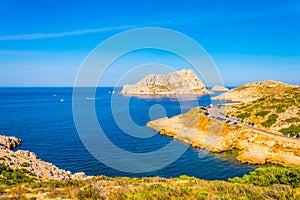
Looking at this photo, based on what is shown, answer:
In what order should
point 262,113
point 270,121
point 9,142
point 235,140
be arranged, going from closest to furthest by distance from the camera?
point 235,140
point 9,142
point 270,121
point 262,113

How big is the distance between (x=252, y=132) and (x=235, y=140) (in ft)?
12.9

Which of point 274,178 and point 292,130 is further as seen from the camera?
point 292,130

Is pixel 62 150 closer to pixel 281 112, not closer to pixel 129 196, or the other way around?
pixel 129 196

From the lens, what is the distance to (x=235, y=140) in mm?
53156

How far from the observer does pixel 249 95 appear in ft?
513

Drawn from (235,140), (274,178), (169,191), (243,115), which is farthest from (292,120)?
(169,191)

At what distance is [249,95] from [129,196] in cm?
15319

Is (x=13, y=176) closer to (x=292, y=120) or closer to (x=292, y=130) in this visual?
(x=292, y=130)

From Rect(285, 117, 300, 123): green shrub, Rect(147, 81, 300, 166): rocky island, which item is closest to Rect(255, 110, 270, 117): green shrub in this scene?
Rect(147, 81, 300, 166): rocky island

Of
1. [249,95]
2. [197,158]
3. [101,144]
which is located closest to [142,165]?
[197,158]

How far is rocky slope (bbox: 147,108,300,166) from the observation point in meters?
43.3

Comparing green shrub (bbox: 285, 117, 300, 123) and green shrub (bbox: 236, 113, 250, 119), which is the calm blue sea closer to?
green shrub (bbox: 285, 117, 300, 123)

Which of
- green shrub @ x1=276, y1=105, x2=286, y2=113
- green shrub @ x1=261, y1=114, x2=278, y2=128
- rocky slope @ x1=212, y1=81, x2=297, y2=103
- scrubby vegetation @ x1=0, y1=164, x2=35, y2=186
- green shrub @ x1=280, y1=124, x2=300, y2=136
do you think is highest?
rocky slope @ x1=212, y1=81, x2=297, y2=103

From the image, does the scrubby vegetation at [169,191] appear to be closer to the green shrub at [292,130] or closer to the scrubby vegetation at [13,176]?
the scrubby vegetation at [13,176]
